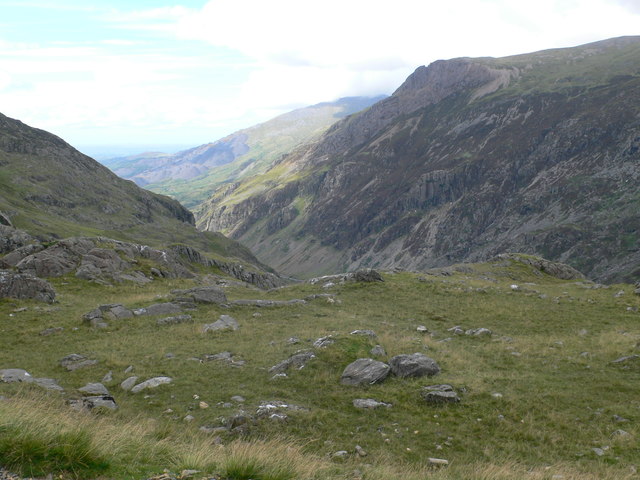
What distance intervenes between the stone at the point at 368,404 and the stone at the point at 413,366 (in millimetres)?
2554

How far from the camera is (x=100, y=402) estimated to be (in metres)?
14.5

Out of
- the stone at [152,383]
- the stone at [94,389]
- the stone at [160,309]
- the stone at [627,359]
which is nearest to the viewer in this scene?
the stone at [94,389]

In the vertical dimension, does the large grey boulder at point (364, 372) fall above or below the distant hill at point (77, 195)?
below

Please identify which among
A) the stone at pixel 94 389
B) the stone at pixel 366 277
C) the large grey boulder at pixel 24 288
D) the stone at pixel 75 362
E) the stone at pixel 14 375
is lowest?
the stone at pixel 366 277

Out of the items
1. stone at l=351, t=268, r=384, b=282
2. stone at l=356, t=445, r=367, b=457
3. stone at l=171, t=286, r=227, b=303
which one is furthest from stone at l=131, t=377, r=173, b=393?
stone at l=351, t=268, r=384, b=282

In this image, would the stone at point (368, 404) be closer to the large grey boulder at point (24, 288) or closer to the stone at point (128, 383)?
the stone at point (128, 383)

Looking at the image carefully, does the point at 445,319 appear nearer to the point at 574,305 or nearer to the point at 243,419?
the point at 574,305

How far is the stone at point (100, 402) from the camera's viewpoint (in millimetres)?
14070

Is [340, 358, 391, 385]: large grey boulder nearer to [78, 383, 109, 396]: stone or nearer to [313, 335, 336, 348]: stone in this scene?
[313, 335, 336, 348]: stone

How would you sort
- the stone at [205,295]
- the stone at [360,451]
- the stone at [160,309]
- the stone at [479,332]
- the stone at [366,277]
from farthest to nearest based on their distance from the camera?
the stone at [366,277], the stone at [205,295], the stone at [160,309], the stone at [479,332], the stone at [360,451]

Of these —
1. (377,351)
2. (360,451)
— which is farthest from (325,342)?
(360,451)

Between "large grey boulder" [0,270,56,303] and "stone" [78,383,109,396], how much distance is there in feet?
54.1

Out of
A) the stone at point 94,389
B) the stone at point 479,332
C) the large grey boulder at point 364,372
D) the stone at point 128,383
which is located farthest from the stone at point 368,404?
the stone at point 479,332

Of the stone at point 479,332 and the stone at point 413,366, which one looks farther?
the stone at point 479,332
